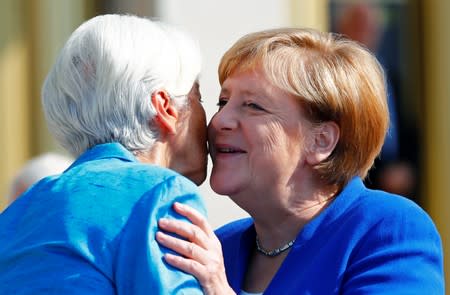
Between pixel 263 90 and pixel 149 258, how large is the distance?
90cm

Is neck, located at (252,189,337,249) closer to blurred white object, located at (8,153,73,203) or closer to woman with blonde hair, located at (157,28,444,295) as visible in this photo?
woman with blonde hair, located at (157,28,444,295)

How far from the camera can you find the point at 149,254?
258 centimetres

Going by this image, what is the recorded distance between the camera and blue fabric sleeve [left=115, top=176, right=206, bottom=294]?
2.57 m

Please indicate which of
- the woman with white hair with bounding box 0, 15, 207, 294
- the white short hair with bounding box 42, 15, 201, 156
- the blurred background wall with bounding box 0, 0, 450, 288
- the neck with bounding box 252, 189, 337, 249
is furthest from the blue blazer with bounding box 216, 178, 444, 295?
the blurred background wall with bounding box 0, 0, 450, 288

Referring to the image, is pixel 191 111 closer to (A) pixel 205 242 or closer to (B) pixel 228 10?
(A) pixel 205 242

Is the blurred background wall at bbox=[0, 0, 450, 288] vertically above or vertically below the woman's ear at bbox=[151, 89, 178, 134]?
below

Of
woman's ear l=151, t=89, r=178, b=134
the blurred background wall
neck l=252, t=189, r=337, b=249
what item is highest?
woman's ear l=151, t=89, r=178, b=134

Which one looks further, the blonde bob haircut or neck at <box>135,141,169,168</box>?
the blonde bob haircut

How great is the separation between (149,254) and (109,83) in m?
0.48

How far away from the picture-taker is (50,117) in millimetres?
2945

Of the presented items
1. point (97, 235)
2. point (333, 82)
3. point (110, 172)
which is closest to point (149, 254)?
point (97, 235)

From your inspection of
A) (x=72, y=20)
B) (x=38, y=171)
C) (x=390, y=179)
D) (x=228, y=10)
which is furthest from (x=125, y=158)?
(x=390, y=179)

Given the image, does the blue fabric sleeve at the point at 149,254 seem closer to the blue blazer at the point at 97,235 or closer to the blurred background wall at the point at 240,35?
the blue blazer at the point at 97,235

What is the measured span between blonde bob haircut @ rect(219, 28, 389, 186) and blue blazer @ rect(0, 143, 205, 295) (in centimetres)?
70
